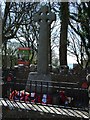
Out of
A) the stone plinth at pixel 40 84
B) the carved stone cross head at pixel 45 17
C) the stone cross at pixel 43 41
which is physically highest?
the carved stone cross head at pixel 45 17

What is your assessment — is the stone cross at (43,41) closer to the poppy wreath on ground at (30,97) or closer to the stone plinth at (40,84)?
the stone plinth at (40,84)

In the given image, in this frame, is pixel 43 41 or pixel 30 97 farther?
pixel 43 41

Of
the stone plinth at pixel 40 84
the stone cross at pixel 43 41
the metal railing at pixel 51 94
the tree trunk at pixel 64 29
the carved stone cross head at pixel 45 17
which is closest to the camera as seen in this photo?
the metal railing at pixel 51 94

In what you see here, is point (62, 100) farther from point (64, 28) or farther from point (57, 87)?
point (64, 28)

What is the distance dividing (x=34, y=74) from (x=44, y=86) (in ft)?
4.85

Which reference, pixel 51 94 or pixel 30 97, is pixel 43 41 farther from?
pixel 30 97

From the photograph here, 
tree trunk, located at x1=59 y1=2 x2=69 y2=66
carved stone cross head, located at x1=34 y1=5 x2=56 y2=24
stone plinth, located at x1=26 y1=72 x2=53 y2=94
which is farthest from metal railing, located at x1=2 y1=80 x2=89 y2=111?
tree trunk, located at x1=59 y1=2 x2=69 y2=66

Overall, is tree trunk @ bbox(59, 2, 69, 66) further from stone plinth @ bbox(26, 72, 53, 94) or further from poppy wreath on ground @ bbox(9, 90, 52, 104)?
poppy wreath on ground @ bbox(9, 90, 52, 104)

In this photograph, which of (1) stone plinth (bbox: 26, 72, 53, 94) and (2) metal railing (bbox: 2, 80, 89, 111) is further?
(1) stone plinth (bbox: 26, 72, 53, 94)

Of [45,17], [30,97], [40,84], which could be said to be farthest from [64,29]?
[30,97]

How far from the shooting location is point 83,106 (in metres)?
5.84

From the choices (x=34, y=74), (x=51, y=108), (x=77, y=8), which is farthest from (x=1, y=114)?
(x=77, y=8)

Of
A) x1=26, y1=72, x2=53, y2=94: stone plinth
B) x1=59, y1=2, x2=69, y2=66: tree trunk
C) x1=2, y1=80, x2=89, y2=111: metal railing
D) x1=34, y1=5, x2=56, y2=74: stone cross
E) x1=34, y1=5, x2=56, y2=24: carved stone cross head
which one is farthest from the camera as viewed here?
x1=59, y1=2, x2=69, y2=66: tree trunk

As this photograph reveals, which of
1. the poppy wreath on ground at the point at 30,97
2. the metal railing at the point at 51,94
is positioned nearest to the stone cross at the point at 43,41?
the metal railing at the point at 51,94
